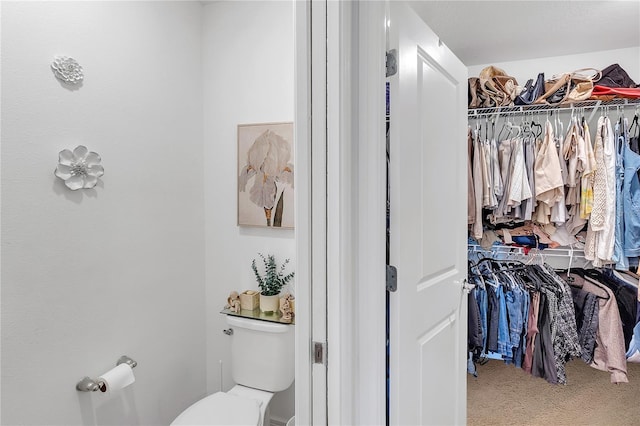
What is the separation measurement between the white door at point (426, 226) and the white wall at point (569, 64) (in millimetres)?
1558

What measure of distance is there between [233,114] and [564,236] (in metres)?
2.30

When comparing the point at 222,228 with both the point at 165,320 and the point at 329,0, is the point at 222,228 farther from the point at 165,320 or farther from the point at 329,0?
the point at 329,0

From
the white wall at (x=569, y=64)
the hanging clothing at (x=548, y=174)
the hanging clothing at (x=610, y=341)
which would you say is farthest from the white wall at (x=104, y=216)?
the hanging clothing at (x=610, y=341)

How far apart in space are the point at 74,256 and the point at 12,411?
553 mm

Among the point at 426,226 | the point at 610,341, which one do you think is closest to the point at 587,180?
the point at 610,341

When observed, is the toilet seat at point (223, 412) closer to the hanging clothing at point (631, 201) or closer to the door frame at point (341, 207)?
the door frame at point (341, 207)

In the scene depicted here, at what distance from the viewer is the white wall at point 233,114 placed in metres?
1.99

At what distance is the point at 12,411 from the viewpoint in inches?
51.7

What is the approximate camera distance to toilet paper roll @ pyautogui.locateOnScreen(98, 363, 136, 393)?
1.55 metres

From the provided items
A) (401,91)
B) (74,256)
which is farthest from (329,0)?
(74,256)

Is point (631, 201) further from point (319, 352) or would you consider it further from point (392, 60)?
point (319, 352)

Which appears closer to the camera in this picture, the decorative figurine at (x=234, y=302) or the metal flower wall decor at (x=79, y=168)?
the metal flower wall decor at (x=79, y=168)

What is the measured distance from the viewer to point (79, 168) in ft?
4.93

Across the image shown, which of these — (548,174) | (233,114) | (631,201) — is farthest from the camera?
(548,174)
